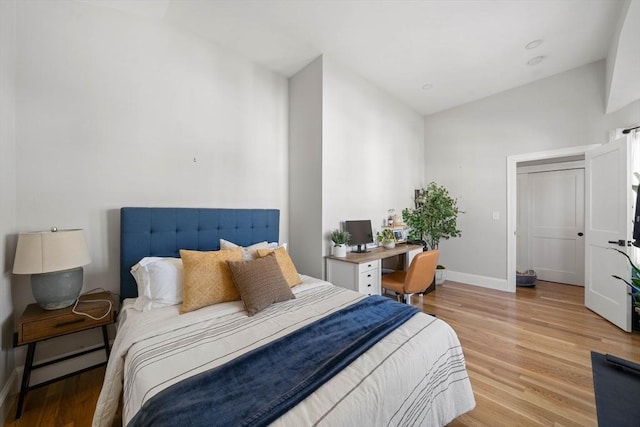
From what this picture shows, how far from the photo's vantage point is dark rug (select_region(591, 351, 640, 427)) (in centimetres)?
147

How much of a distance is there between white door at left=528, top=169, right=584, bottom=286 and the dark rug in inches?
115

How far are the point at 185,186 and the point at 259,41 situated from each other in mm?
1688

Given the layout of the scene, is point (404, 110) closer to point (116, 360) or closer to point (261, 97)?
point (261, 97)

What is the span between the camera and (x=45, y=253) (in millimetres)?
1507

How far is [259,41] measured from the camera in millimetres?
2553

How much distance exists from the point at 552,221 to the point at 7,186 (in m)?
6.88

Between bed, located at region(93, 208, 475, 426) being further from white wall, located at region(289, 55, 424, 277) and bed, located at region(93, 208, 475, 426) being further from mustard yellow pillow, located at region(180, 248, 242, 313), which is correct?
white wall, located at region(289, 55, 424, 277)

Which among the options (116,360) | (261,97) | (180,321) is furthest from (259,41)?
(116,360)

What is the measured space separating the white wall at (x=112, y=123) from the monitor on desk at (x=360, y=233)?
53.2 inches

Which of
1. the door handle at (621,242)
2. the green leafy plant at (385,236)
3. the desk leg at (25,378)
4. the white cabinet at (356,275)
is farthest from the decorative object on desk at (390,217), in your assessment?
the desk leg at (25,378)

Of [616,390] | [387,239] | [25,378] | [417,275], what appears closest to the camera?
[25,378]

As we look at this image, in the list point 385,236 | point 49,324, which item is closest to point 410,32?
point 385,236

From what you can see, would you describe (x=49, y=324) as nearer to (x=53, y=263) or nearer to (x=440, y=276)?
(x=53, y=263)

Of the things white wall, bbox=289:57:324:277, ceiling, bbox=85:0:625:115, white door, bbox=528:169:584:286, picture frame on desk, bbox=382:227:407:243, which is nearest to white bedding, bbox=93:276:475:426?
white wall, bbox=289:57:324:277
